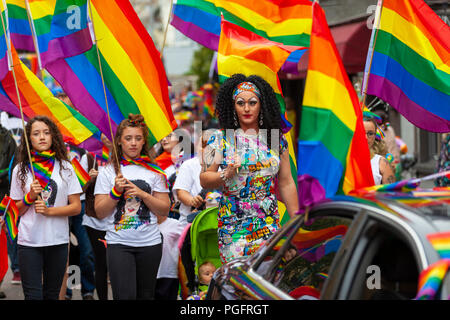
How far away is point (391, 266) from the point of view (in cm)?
330

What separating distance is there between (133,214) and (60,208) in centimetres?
69

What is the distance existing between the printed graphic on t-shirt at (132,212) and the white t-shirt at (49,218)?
589mm

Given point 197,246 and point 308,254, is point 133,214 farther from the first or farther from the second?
point 308,254

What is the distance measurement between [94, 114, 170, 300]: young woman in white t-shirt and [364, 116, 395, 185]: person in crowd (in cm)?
192

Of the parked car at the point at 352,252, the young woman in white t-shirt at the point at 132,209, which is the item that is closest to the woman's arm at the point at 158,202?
the young woman in white t-shirt at the point at 132,209

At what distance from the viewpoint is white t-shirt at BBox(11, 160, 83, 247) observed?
257 inches

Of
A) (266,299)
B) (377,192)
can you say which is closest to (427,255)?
(377,192)

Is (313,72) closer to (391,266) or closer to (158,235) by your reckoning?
(391,266)

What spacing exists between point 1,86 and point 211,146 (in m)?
2.79

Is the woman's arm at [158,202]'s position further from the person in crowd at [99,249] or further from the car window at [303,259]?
the car window at [303,259]

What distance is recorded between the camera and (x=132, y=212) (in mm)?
6383

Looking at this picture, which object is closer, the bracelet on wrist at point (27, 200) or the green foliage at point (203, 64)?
the bracelet on wrist at point (27, 200)

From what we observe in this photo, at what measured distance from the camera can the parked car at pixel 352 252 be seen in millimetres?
3008

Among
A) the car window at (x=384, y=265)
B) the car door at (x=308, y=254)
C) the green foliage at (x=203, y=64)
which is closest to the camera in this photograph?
the car window at (x=384, y=265)
